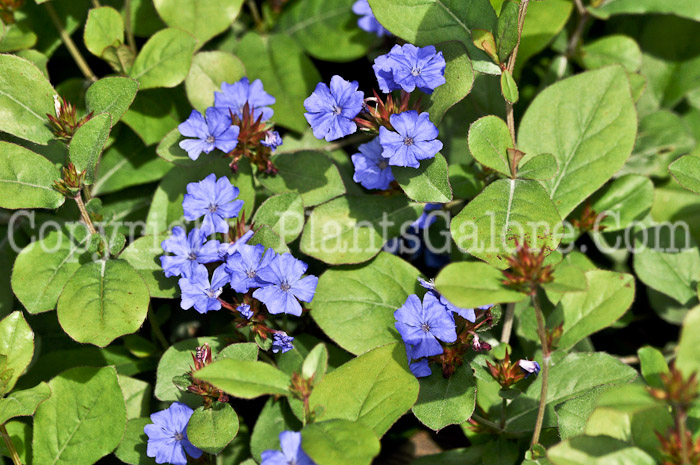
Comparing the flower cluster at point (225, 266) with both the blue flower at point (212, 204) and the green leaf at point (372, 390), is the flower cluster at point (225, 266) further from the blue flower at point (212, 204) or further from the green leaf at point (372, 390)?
the green leaf at point (372, 390)

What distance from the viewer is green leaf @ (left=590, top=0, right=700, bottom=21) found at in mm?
2754

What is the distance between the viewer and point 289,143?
291 centimetres

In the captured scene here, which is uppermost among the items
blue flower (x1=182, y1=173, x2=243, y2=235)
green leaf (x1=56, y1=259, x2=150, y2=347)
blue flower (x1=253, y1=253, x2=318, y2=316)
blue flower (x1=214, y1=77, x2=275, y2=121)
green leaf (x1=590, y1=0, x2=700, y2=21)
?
green leaf (x1=590, y1=0, x2=700, y2=21)

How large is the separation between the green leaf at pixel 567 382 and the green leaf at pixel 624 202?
2.07 feet

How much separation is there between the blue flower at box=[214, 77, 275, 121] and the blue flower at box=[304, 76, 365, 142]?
0.33 m

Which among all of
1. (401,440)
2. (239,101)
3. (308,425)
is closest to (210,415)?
(308,425)

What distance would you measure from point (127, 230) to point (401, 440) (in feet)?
4.72

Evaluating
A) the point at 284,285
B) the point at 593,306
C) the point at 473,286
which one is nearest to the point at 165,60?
the point at 284,285

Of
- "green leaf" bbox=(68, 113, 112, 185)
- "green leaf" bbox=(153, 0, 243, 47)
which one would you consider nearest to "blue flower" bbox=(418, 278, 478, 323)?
"green leaf" bbox=(68, 113, 112, 185)

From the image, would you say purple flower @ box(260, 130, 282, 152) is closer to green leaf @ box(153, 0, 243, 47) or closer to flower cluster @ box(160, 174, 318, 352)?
flower cluster @ box(160, 174, 318, 352)

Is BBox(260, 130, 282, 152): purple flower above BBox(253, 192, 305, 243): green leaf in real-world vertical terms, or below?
above

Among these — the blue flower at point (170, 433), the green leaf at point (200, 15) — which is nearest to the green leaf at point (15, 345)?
the blue flower at point (170, 433)

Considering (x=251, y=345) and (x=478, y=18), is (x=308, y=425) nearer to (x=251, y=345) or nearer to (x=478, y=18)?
(x=251, y=345)

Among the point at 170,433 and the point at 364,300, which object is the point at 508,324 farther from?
the point at 170,433
